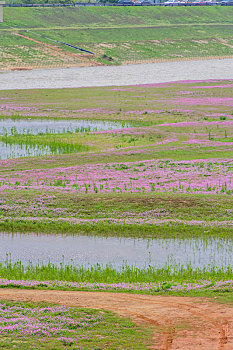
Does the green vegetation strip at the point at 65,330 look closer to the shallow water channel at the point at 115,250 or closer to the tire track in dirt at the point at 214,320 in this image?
the tire track in dirt at the point at 214,320

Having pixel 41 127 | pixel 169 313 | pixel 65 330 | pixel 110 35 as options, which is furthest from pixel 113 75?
pixel 65 330

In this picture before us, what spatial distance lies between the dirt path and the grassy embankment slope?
96792 mm

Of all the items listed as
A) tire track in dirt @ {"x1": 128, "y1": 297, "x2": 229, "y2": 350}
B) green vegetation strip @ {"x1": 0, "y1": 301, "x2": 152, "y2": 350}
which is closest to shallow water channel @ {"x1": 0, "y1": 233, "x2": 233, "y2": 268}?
tire track in dirt @ {"x1": 128, "y1": 297, "x2": 229, "y2": 350}

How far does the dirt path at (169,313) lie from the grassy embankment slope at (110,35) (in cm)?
9679

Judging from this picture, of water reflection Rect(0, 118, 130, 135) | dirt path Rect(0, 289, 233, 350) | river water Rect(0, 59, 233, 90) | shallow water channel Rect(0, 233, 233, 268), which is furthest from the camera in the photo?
river water Rect(0, 59, 233, 90)

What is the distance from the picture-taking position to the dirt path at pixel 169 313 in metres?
14.4

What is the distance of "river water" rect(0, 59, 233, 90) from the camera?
92.3 metres

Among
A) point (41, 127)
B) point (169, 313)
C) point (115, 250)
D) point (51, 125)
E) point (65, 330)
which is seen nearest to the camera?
point (65, 330)

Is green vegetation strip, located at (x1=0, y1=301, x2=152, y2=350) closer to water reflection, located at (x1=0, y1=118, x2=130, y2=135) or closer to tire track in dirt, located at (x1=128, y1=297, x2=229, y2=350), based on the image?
tire track in dirt, located at (x1=128, y1=297, x2=229, y2=350)

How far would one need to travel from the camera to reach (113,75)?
105625 millimetres

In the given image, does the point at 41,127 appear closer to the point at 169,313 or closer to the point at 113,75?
the point at 169,313

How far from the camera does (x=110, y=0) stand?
17988cm

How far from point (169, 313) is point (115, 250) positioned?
8.98 meters

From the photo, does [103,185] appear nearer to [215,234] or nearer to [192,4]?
[215,234]
